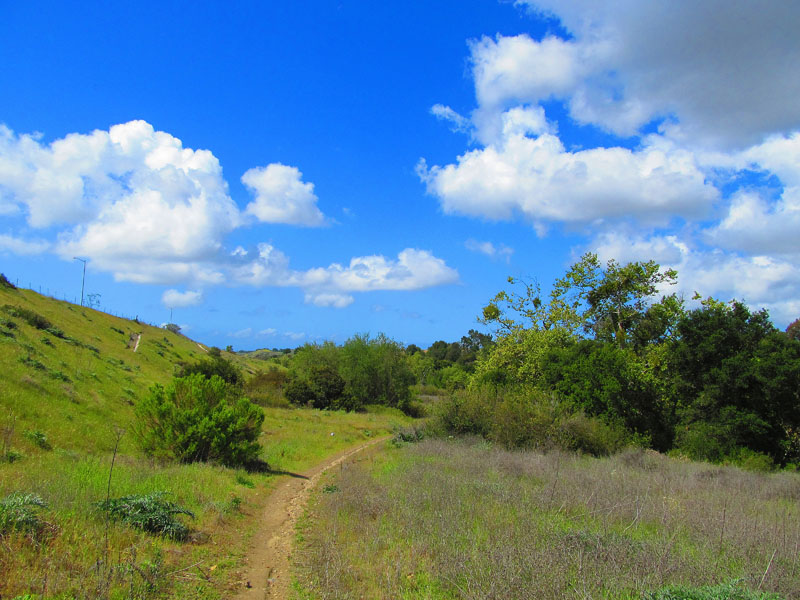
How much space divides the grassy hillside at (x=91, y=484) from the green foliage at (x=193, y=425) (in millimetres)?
715

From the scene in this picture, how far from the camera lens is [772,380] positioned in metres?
17.0

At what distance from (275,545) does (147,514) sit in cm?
231

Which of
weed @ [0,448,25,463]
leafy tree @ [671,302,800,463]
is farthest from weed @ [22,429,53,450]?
leafy tree @ [671,302,800,463]

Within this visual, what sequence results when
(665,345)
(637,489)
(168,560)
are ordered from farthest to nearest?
(665,345) < (637,489) < (168,560)

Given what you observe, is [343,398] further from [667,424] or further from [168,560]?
[168,560]

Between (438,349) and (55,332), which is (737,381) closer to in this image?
(55,332)

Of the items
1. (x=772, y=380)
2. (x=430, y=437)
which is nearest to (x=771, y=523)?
(x=772, y=380)

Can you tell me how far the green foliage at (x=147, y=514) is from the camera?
7.00 meters

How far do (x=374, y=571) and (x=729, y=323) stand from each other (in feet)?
61.4

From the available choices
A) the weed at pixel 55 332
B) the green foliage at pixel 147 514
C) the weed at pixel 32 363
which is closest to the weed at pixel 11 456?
the green foliage at pixel 147 514

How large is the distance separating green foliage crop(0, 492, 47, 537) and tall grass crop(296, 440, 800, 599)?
10.6 ft

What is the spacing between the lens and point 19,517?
18.3 feet

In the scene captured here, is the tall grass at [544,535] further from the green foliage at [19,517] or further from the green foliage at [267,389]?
the green foliage at [267,389]

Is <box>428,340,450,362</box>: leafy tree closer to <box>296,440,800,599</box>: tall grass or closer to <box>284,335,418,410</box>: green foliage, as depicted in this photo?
<box>284,335,418,410</box>: green foliage
